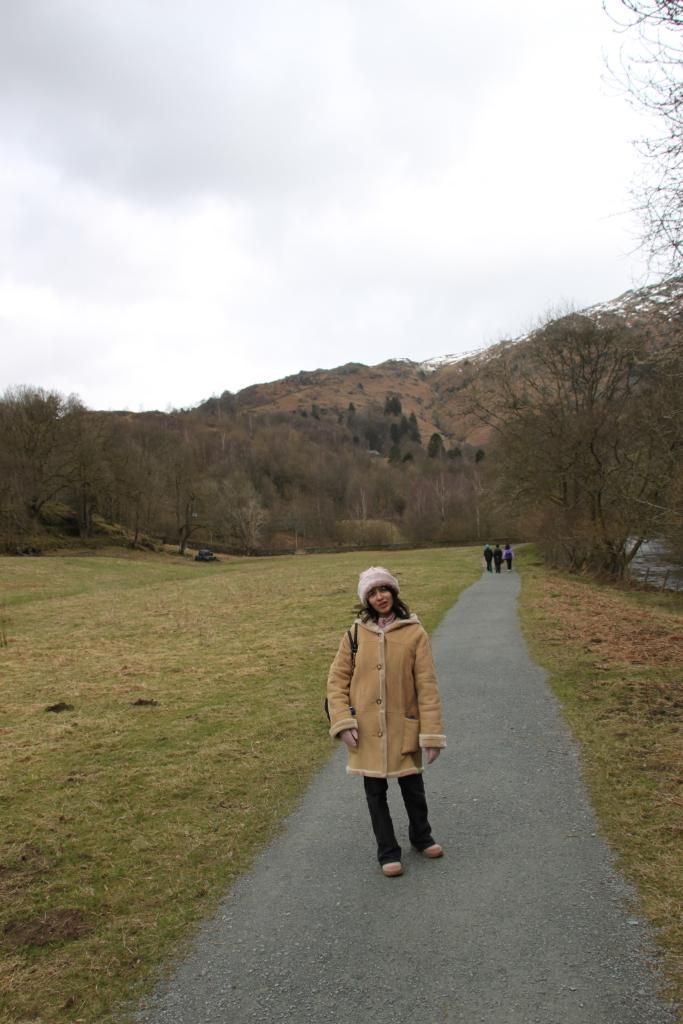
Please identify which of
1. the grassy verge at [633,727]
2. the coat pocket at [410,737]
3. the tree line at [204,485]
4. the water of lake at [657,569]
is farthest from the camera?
the tree line at [204,485]

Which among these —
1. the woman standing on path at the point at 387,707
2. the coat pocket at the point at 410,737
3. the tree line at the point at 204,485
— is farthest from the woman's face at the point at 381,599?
the tree line at the point at 204,485

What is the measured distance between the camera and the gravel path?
3168mm

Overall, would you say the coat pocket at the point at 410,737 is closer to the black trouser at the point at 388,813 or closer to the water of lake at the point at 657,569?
the black trouser at the point at 388,813

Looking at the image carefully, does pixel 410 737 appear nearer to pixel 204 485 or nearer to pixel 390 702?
pixel 390 702

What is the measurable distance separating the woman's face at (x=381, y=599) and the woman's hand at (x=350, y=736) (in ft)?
2.81

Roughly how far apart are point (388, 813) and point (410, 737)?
22.3 inches

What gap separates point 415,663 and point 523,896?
5.08 feet

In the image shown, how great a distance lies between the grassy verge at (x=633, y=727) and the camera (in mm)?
4259

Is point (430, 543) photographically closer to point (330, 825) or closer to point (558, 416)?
point (558, 416)

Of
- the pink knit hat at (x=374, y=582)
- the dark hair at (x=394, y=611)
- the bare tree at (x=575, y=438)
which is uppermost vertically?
the bare tree at (x=575, y=438)

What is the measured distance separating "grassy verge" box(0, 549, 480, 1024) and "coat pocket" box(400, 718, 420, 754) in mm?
1487

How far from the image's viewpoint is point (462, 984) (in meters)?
3.27

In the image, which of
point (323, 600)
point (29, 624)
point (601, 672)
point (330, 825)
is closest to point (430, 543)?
point (323, 600)

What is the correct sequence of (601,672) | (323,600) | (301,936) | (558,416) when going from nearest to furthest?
(301,936) < (601,672) < (323,600) < (558,416)
